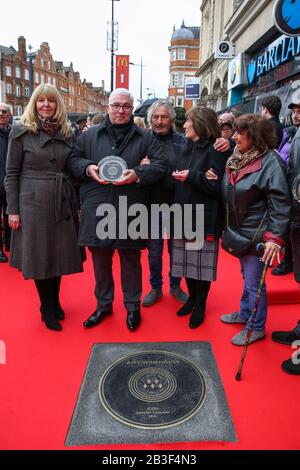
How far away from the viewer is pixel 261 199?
2717mm

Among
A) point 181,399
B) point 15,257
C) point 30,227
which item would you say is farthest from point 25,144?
point 181,399

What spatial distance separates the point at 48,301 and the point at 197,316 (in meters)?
1.37

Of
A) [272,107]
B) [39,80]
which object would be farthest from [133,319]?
[39,80]

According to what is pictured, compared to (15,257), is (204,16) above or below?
above

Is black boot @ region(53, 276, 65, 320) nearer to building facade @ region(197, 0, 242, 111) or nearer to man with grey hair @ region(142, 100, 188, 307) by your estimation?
man with grey hair @ region(142, 100, 188, 307)

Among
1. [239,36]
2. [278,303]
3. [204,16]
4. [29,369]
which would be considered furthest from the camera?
[204,16]

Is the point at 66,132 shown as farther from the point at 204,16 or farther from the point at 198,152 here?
the point at 204,16

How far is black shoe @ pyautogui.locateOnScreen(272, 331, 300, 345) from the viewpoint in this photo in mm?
2945

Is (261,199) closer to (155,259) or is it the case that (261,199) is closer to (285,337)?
(285,337)

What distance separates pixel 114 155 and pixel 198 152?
0.71 m

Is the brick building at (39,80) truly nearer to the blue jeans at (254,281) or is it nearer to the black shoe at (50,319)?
the black shoe at (50,319)

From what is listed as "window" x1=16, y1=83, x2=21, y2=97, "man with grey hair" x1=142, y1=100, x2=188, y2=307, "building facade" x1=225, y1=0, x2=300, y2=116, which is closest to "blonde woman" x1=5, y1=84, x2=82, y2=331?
"man with grey hair" x1=142, y1=100, x2=188, y2=307

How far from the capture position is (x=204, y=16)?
24.3 meters

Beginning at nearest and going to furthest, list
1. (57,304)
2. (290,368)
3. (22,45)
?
(290,368) → (57,304) → (22,45)
